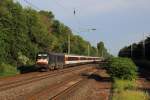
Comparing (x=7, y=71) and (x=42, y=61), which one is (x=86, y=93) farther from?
(x=42, y=61)

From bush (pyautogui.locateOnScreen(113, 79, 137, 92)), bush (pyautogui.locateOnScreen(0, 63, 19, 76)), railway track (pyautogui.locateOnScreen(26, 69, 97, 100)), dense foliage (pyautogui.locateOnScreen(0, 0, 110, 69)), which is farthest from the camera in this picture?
dense foliage (pyautogui.locateOnScreen(0, 0, 110, 69))

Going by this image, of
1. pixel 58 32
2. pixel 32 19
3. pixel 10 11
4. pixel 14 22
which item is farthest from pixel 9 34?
pixel 58 32

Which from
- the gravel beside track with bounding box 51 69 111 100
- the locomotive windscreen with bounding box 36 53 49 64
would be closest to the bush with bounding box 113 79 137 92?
the gravel beside track with bounding box 51 69 111 100

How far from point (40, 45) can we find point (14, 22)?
54.5ft

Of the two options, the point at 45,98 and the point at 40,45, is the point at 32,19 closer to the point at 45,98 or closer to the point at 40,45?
the point at 40,45

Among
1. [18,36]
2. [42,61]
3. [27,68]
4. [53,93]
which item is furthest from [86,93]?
[18,36]

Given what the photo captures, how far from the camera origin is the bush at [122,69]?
36719mm

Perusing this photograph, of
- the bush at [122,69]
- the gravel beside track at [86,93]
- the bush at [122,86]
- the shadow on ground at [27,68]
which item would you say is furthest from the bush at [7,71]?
the bush at [122,86]

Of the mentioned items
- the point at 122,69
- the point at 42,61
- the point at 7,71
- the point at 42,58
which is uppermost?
the point at 42,58

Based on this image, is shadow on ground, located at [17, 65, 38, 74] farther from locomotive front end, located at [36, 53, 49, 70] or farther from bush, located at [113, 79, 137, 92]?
bush, located at [113, 79, 137, 92]

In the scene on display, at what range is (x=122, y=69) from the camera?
121ft

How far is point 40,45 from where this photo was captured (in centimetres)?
7600

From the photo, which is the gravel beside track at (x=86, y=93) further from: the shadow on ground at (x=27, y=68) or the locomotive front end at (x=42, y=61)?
the shadow on ground at (x=27, y=68)

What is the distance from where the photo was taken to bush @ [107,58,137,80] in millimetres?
36719
